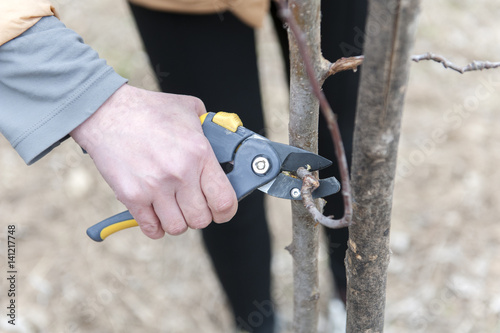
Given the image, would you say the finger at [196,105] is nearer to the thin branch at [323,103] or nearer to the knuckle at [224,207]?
the knuckle at [224,207]

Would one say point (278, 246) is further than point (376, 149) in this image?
Yes

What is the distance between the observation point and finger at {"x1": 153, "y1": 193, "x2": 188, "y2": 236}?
89 cm

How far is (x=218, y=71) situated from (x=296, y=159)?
51 centimetres

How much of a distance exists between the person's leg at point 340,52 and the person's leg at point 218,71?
0.15 metres

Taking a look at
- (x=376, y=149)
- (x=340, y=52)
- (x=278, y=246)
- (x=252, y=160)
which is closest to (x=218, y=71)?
(x=340, y=52)

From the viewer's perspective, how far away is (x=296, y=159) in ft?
2.94

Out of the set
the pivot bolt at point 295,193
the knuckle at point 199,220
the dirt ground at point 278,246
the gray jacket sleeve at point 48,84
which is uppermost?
the gray jacket sleeve at point 48,84

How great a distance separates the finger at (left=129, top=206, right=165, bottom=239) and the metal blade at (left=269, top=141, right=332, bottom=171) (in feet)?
0.89

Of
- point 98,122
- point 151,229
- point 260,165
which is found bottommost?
point 151,229

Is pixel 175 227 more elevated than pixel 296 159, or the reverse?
pixel 296 159

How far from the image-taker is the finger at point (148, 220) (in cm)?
90

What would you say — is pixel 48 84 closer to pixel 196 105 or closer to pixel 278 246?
pixel 196 105

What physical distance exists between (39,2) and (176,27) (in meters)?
0.43

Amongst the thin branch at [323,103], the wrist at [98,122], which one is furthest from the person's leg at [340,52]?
→ the thin branch at [323,103]
